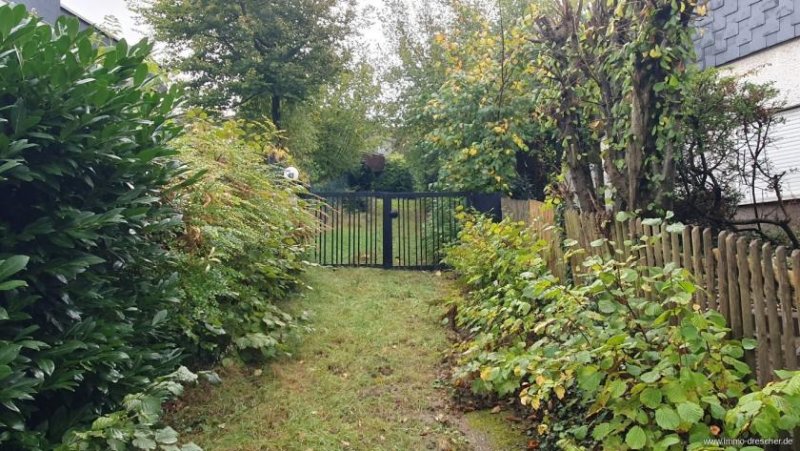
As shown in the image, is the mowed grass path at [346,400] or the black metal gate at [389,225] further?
the black metal gate at [389,225]

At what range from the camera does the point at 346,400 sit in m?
3.32

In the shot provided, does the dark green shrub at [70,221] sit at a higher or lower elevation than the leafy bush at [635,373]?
higher

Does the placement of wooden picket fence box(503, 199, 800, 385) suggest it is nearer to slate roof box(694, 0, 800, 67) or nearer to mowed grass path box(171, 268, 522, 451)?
mowed grass path box(171, 268, 522, 451)

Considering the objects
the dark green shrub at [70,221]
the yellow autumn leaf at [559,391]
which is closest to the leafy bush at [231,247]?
the dark green shrub at [70,221]

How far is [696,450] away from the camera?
70.2 inches

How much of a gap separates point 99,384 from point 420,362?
244 centimetres

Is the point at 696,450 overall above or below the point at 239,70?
below

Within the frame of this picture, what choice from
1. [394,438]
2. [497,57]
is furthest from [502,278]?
[497,57]

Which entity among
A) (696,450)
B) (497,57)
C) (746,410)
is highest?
(497,57)

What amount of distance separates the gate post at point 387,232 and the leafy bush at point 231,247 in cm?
271

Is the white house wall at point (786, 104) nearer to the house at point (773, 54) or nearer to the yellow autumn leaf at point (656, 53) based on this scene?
the house at point (773, 54)

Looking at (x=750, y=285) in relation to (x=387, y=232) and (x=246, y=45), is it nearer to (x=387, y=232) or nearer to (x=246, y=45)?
(x=387, y=232)

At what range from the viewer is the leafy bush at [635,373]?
1962 mm

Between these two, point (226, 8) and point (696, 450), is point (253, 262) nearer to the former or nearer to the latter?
point (696, 450)
